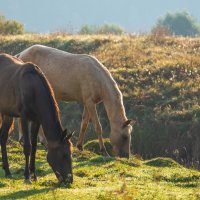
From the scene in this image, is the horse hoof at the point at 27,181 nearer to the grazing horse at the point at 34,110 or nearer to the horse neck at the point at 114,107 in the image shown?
the grazing horse at the point at 34,110

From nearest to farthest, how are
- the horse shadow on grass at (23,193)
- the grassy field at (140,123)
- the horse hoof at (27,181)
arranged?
1. the horse shadow on grass at (23,193)
2. the grassy field at (140,123)
3. the horse hoof at (27,181)

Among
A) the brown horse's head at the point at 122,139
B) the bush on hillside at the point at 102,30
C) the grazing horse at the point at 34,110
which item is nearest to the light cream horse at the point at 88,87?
the brown horse's head at the point at 122,139

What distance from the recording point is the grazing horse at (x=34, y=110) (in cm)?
1129

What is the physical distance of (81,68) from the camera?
17.6 m

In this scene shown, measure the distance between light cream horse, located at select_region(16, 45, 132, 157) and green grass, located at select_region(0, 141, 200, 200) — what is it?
86 cm

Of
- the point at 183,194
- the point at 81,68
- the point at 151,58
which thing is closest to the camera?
the point at 183,194

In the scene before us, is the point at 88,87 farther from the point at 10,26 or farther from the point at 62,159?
the point at 10,26

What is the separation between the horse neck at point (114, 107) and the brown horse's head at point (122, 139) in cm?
19

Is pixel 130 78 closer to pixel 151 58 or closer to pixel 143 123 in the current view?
pixel 151 58

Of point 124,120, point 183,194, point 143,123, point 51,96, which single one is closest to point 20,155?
point 124,120

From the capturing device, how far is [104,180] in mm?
12828

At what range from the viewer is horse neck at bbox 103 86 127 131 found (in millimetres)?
16484

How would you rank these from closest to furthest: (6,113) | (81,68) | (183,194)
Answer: (183,194) → (6,113) → (81,68)

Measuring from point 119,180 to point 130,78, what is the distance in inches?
585
